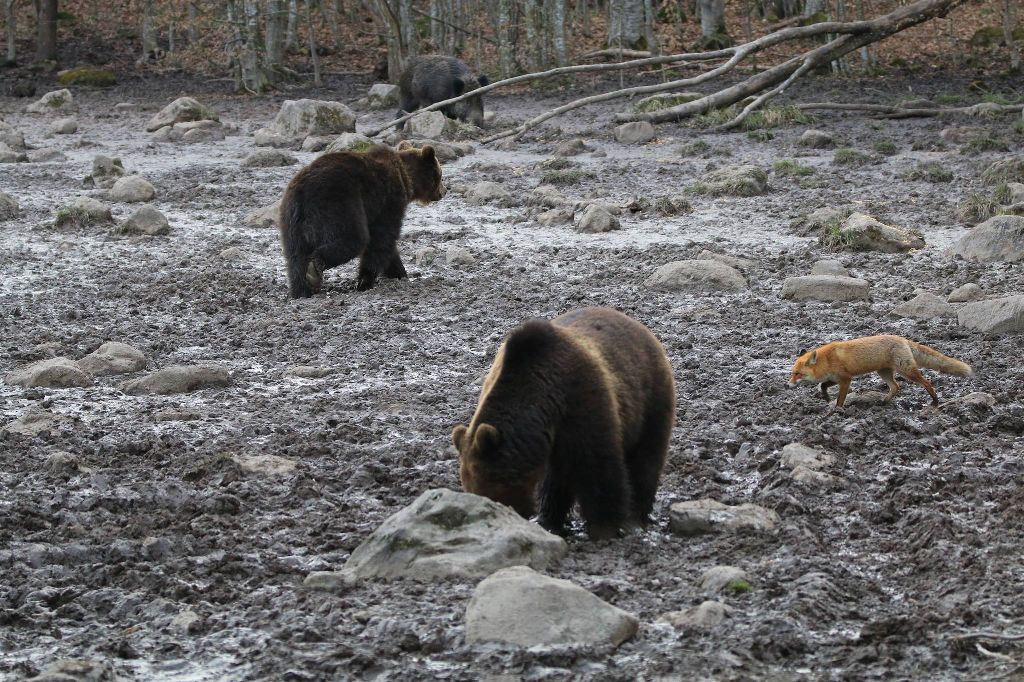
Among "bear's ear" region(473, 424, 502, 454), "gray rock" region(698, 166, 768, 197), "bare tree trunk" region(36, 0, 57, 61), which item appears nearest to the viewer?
"bear's ear" region(473, 424, 502, 454)

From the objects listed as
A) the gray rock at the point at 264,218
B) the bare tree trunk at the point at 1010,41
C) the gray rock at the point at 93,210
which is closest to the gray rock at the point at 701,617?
the gray rock at the point at 264,218

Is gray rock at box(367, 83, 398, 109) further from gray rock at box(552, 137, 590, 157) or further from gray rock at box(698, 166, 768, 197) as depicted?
gray rock at box(698, 166, 768, 197)

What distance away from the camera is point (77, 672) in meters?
4.28

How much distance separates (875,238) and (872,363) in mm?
5198

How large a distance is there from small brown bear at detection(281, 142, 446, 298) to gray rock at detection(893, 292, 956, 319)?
450cm

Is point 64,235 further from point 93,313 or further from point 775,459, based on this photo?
point 775,459

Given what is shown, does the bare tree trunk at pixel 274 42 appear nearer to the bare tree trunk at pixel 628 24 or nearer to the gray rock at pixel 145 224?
the bare tree trunk at pixel 628 24

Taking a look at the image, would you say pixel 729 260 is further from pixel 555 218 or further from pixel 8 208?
pixel 8 208

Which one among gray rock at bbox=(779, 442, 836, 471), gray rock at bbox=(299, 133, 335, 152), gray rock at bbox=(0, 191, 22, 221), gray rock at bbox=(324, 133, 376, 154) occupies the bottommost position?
gray rock at bbox=(779, 442, 836, 471)

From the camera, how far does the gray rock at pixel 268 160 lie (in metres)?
20.5

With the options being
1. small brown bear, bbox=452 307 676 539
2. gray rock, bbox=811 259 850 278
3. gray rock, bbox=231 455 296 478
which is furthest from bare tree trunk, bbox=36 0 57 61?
small brown bear, bbox=452 307 676 539

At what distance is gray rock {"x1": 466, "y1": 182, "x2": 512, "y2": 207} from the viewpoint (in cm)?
1634

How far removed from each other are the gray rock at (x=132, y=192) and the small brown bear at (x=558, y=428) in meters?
12.8

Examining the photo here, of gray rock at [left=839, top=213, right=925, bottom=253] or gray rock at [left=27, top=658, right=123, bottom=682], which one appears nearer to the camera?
gray rock at [left=27, top=658, right=123, bottom=682]
